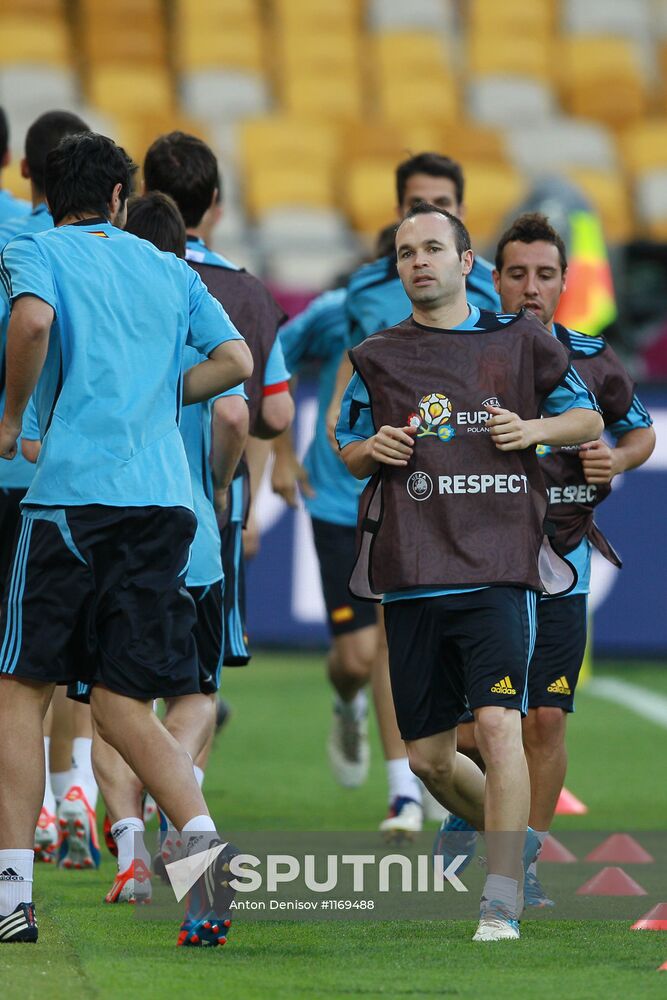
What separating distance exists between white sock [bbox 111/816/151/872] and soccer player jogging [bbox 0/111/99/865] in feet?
2.10

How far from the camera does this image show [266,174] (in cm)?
1830

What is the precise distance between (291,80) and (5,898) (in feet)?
54.2

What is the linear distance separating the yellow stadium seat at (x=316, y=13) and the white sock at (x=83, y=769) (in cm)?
1501

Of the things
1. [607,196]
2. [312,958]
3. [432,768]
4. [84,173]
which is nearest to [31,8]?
[607,196]

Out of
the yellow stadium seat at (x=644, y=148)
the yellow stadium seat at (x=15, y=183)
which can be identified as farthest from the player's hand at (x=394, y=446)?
the yellow stadium seat at (x=644, y=148)

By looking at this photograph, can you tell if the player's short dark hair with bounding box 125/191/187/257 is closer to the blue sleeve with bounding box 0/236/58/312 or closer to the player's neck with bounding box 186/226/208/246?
the player's neck with bounding box 186/226/208/246

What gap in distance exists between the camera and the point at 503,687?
4.96 metres

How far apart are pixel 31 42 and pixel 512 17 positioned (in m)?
5.41

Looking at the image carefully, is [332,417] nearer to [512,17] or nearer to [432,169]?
[432,169]

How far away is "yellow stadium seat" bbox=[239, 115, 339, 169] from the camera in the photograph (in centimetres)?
1844

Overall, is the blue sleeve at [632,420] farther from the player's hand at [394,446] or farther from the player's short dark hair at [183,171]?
the player's short dark hair at [183,171]

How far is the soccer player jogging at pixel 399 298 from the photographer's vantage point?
7.05 meters

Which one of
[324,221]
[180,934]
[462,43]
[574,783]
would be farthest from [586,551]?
[462,43]

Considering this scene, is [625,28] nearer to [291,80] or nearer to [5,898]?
[291,80]
